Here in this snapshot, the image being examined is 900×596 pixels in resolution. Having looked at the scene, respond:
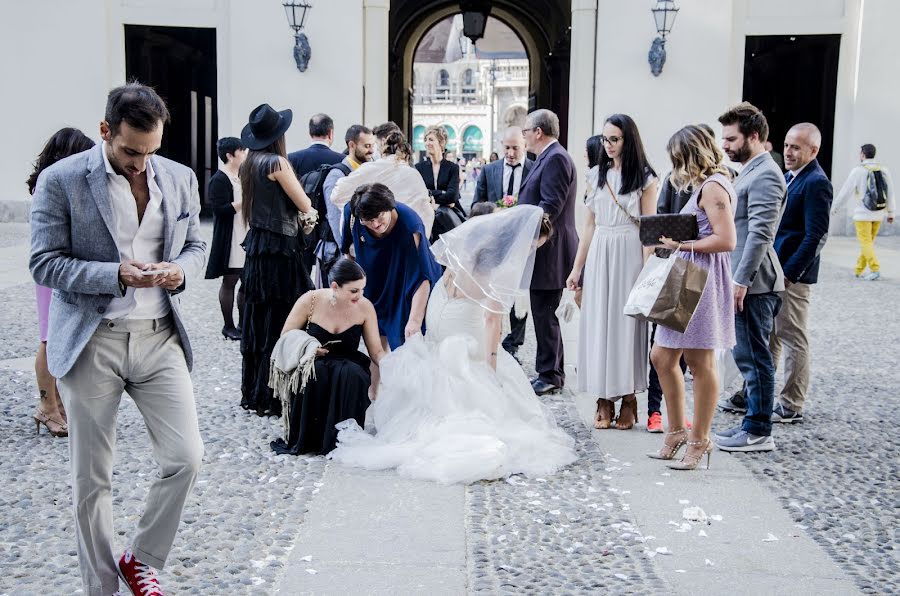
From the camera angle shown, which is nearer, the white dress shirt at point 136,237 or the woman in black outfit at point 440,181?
the white dress shirt at point 136,237

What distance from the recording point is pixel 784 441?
5.29m

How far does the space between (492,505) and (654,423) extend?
1.55 m

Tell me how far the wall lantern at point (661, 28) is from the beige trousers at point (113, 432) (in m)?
12.0

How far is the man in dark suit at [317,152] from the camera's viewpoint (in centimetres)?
716

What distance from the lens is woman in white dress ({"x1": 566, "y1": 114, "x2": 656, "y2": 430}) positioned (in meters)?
5.20

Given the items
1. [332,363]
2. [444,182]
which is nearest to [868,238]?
[444,182]

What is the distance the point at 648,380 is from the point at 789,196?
1.32 meters

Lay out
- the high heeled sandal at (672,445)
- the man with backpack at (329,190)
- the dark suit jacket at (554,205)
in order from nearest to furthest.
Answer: the high heeled sandal at (672,445), the dark suit jacket at (554,205), the man with backpack at (329,190)

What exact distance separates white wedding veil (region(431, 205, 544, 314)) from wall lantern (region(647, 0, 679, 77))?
9.47m

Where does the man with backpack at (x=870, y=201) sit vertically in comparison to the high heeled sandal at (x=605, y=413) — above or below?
above

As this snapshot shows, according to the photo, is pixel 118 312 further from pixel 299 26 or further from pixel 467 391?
pixel 299 26

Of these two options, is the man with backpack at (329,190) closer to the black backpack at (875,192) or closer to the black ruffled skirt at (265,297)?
the black ruffled skirt at (265,297)

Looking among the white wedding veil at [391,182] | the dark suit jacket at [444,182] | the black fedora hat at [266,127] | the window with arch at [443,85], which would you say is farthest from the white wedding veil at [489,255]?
the window with arch at [443,85]

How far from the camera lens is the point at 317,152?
23.6 ft
